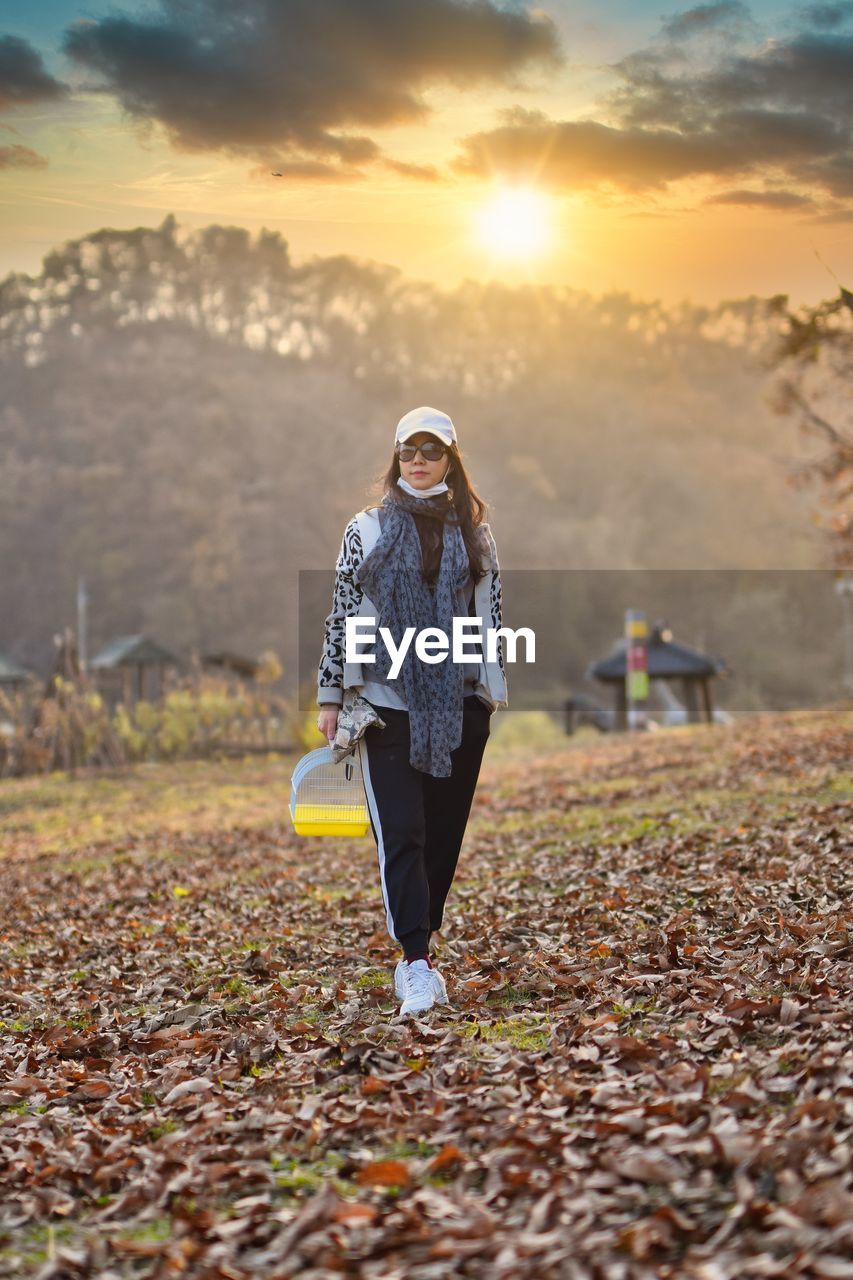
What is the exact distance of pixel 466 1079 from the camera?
4.36 m

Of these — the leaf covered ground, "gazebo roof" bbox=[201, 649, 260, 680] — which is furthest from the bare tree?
"gazebo roof" bbox=[201, 649, 260, 680]

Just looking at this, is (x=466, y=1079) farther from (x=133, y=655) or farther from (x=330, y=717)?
(x=133, y=655)

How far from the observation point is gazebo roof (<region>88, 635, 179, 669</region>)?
92.8 ft

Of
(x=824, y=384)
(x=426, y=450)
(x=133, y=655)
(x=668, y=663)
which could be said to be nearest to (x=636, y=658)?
(x=668, y=663)

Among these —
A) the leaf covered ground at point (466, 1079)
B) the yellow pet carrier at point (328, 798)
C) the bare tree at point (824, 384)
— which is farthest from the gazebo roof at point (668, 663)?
the yellow pet carrier at point (328, 798)

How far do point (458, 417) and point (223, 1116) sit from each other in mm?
68683

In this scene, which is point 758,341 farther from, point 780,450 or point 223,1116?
point 223,1116

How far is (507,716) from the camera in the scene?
37.0 m

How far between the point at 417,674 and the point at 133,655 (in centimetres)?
2410

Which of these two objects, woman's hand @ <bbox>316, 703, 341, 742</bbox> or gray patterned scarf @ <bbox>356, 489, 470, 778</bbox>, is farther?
woman's hand @ <bbox>316, 703, 341, 742</bbox>

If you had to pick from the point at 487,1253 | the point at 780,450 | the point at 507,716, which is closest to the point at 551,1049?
the point at 487,1253

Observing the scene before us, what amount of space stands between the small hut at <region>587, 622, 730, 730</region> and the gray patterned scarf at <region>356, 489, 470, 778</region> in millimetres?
20760

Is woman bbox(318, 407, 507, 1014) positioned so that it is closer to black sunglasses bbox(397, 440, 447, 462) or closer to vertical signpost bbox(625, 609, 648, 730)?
black sunglasses bbox(397, 440, 447, 462)

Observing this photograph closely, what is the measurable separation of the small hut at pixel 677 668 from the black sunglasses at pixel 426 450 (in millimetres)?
20737
